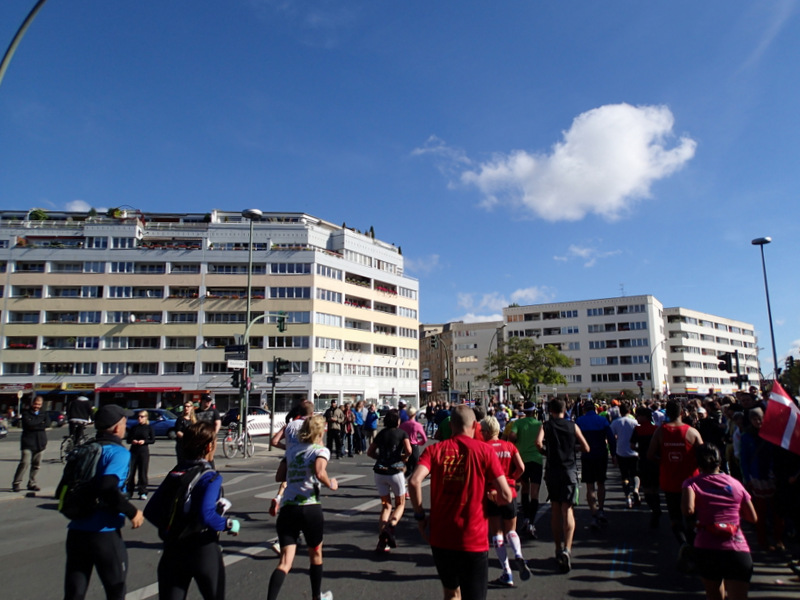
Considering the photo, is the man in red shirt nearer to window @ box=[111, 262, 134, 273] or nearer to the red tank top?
the red tank top

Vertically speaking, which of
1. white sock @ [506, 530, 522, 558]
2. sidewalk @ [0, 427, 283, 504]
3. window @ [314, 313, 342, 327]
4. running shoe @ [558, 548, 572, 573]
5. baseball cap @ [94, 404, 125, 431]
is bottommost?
sidewalk @ [0, 427, 283, 504]

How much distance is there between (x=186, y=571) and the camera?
3.74 meters

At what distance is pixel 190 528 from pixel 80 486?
0.85 metres

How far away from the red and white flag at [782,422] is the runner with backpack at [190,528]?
16.6 ft

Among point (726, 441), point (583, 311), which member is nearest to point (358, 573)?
point (726, 441)

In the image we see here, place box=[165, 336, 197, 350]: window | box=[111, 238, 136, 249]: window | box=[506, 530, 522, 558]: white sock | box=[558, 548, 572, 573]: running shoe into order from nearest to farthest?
1. box=[506, 530, 522, 558]: white sock
2. box=[558, 548, 572, 573]: running shoe
3. box=[165, 336, 197, 350]: window
4. box=[111, 238, 136, 249]: window

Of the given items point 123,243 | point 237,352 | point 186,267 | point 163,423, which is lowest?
point 163,423

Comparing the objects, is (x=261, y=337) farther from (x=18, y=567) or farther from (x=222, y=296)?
(x=18, y=567)

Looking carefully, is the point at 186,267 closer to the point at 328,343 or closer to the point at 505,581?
the point at 328,343

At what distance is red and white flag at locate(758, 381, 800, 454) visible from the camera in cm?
543

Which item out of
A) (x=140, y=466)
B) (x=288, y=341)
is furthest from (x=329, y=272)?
(x=140, y=466)

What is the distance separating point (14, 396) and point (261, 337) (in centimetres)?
2373

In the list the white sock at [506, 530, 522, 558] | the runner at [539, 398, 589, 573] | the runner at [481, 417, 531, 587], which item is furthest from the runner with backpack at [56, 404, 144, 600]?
the runner at [539, 398, 589, 573]

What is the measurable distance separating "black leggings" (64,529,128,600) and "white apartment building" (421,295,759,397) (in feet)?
270
